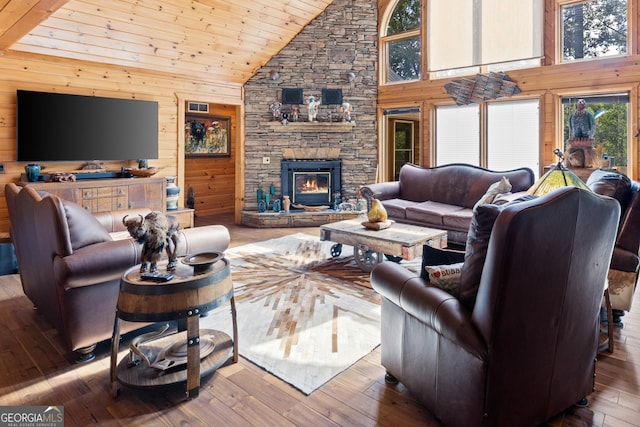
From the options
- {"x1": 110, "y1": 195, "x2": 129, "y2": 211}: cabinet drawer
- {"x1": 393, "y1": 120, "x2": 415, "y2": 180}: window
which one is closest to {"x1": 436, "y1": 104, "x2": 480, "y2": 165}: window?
{"x1": 393, "y1": 120, "x2": 415, "y2": 180}: window

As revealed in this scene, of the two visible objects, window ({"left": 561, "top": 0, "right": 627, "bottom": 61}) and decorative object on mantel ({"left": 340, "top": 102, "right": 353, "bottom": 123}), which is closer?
window ({"left": 561, "top": 0, "right": 627, "bottom": 61})

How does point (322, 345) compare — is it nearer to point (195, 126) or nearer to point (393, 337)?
point (393, 337)

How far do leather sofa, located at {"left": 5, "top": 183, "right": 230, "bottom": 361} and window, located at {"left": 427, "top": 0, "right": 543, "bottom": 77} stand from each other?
19.2ft

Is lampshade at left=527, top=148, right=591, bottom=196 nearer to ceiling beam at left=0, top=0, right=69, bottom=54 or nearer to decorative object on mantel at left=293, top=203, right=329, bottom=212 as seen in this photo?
ceiling beam at left=0, top=0, right=69, bottom=54

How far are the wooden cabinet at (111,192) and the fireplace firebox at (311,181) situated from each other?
2.30 m

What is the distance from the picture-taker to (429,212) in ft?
17.4

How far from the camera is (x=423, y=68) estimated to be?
705 centimetres

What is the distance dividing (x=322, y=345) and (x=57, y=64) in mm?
5117

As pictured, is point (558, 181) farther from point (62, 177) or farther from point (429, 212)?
point (62, 177)

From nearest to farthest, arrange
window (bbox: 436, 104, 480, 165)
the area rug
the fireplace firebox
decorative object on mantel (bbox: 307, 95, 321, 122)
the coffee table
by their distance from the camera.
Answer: the area rug → the coffee table → window (bbox: 436, 104, 480, 165) → decorative object on mantel (bbox: 307, 95, 321, 122) → the fireplace firebox

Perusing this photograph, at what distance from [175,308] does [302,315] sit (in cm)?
135

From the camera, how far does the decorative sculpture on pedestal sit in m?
4.66

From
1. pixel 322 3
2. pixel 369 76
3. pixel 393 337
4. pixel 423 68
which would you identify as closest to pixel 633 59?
pixel 423 68

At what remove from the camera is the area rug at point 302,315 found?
2516mm
